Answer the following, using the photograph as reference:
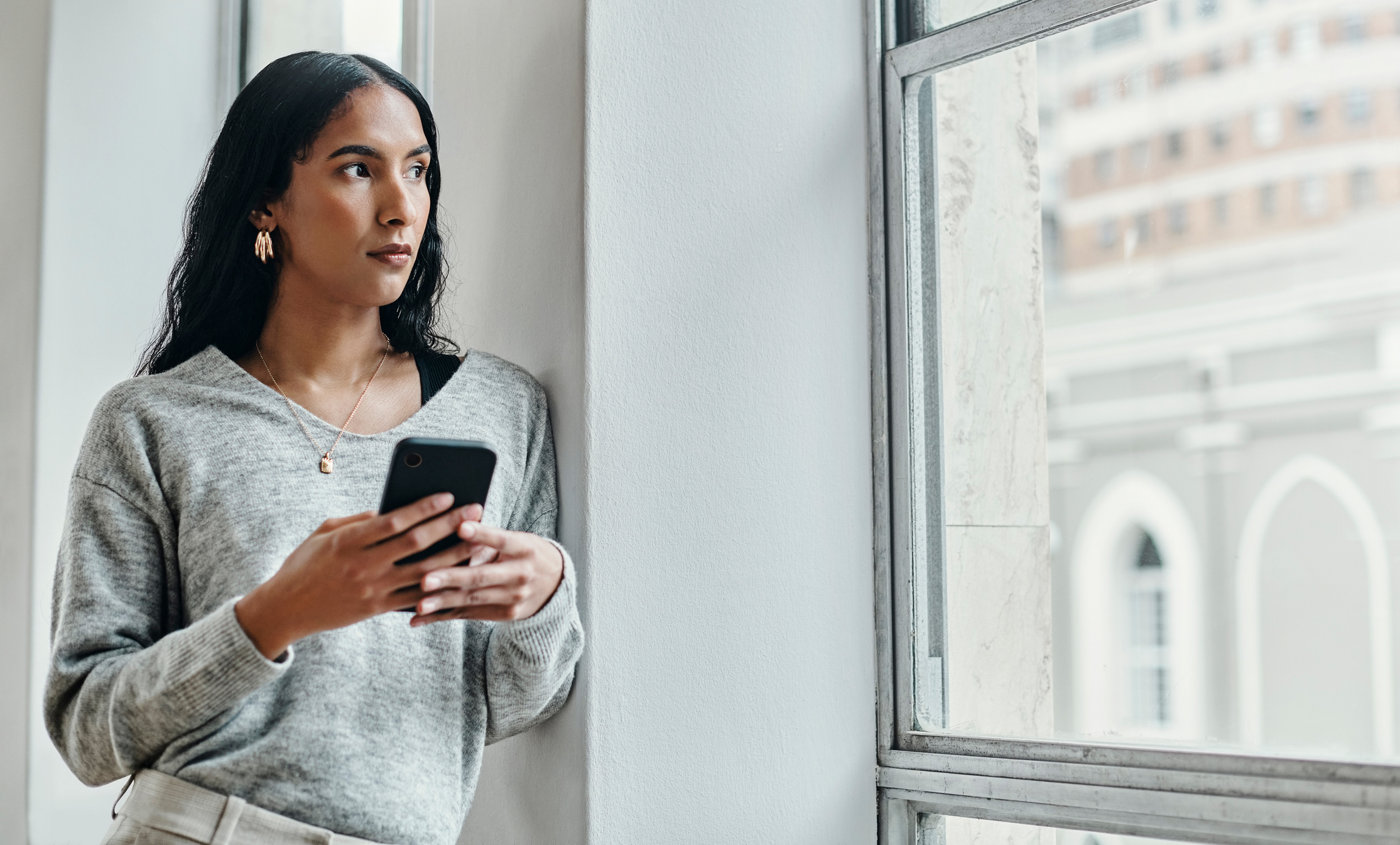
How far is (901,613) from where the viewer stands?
5.17ft

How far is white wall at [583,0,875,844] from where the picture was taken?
1348mm

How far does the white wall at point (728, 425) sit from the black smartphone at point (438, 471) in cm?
31

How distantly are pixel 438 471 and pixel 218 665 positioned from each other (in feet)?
0.95

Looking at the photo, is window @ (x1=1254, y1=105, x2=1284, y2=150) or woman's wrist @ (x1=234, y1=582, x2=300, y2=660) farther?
window @ (x1=1254, y1=105, x2=1284, y2=150)

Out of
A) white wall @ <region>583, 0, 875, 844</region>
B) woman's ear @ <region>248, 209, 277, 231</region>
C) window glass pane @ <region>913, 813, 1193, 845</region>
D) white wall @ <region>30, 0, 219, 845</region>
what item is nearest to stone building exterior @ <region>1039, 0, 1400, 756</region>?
window glass pane @ <region>913, 813, 1193, 845</region>

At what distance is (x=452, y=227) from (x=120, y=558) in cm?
57

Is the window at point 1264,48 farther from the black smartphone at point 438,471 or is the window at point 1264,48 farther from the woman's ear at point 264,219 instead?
the woman's ear at point 264,219

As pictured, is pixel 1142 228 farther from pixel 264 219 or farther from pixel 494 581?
pixel 264 219

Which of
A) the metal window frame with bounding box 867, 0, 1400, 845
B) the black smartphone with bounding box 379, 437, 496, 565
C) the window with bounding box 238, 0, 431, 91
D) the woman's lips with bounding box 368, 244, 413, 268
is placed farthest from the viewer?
the window with bounding box 238, 0, 431, 91

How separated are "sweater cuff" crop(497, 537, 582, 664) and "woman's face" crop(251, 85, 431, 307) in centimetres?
34

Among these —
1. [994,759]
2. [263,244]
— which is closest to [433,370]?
[263,244]

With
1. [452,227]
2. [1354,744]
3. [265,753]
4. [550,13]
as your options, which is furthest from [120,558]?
[1354,744]

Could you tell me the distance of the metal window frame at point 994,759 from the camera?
1.19 m

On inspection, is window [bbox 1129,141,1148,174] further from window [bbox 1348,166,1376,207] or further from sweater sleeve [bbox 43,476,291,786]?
sweater sleeve [bbox 43,476,291,786]
